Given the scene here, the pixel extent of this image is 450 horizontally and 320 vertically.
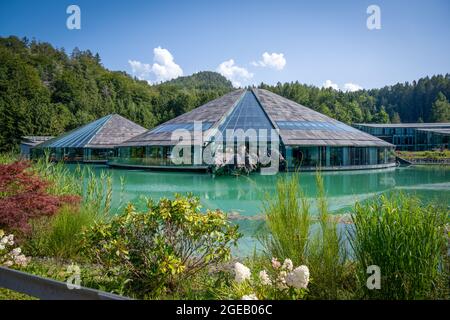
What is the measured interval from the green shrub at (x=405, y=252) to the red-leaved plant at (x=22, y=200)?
4.14m

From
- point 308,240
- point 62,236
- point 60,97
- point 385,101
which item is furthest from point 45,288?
point 385,101

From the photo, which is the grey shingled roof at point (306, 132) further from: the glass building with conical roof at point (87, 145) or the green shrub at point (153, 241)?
the green shrub at point (153, 241)

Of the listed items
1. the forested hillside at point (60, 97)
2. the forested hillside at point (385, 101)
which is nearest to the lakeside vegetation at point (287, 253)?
the forested hillside at point (60, 97)

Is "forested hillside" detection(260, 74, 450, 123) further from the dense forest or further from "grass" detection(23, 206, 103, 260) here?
"grass" detection(23, 206, 103, 260)

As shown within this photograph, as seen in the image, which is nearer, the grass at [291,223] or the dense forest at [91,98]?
the grass at [291,223]

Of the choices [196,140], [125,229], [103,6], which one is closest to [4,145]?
[196,140]

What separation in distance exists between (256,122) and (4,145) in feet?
113

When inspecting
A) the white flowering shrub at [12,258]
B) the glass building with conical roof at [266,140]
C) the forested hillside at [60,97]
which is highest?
the forested hillside at [60,97]

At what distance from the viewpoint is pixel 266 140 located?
23.9 m

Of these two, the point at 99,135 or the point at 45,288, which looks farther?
the point at 99,135

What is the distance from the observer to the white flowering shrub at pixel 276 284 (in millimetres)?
2885

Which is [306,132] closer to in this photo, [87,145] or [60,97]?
[87,145]

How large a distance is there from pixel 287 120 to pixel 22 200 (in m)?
23.5

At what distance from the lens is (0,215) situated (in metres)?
4.86
